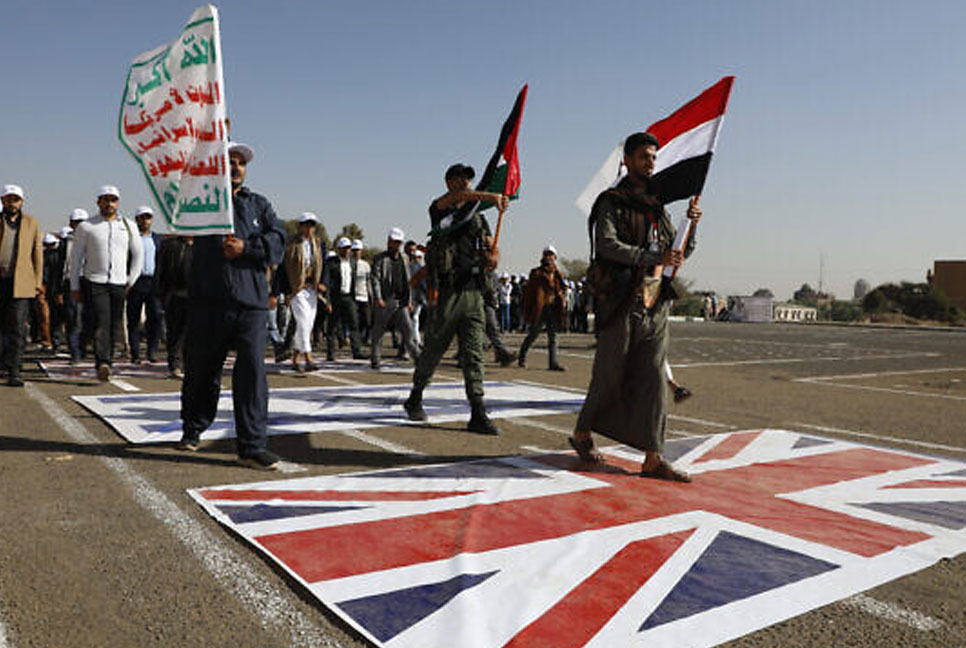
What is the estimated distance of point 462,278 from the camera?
6.06m

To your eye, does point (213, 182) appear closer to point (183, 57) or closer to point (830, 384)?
point (183, 57)

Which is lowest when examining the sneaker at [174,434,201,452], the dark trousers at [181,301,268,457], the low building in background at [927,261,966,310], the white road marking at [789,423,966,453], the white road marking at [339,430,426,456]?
the white road marking at [789,423,966,453]

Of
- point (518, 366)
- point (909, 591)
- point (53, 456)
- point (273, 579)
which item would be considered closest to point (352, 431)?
point (53, 456)

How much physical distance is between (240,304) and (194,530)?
1.70m

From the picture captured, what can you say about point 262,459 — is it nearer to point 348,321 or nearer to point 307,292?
point 307,292

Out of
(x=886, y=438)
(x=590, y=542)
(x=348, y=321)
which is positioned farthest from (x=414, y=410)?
(x=348, y=321)

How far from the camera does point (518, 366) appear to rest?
39.9 feet

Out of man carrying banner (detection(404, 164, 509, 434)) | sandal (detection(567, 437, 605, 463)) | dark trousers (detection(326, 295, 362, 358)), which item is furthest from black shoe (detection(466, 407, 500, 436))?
dark trousers (detection(326, 295, 362, 358))

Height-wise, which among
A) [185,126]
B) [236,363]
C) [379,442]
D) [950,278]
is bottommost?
[379,442]

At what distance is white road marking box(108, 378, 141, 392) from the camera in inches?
317

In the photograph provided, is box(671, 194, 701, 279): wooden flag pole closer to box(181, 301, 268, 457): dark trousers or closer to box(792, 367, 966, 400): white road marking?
box(181, 301, 268, 457): dark trousers

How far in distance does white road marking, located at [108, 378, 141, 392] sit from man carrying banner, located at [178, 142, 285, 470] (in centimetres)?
364

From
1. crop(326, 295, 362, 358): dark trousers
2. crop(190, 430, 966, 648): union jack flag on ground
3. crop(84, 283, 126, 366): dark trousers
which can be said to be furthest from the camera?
crop(326, 295, 362, 358): dark trousers

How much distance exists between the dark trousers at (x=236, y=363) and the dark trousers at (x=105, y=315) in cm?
366
